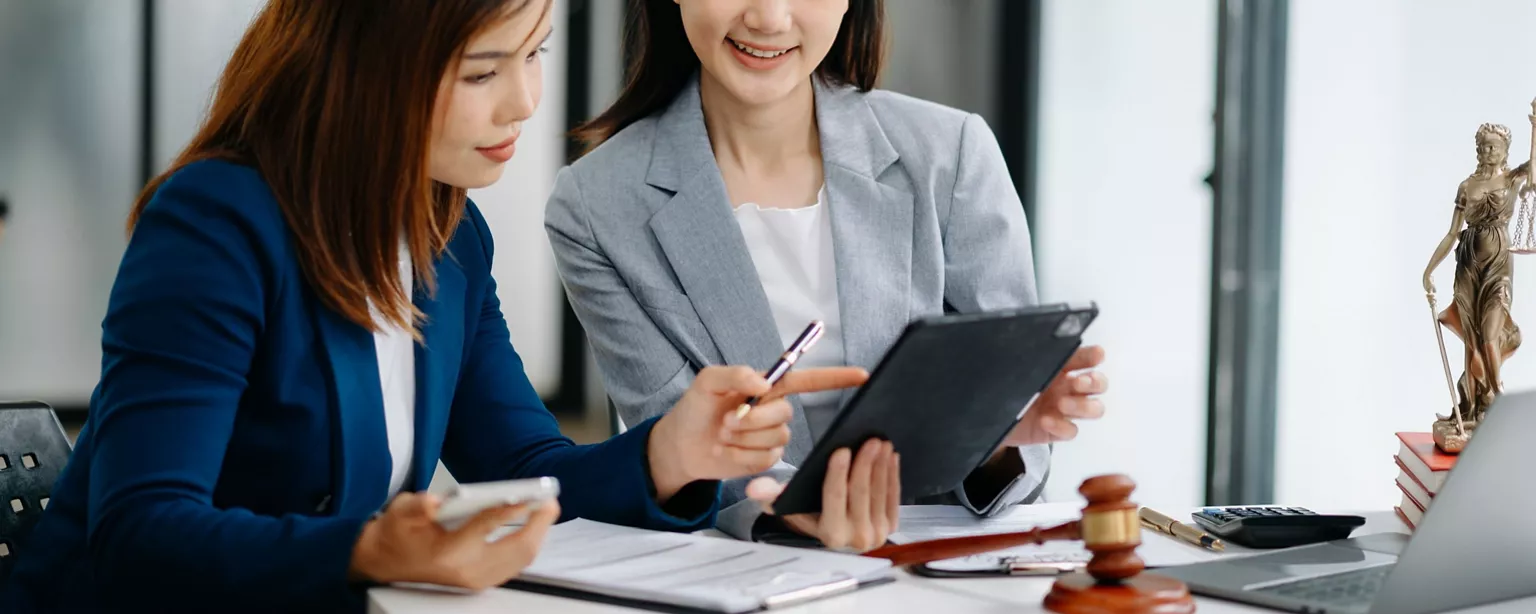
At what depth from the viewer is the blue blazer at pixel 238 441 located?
1091 millimetres

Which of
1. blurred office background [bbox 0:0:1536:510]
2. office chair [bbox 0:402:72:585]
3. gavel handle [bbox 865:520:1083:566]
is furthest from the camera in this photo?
blurred office background [bbox 0:0:1536:510]

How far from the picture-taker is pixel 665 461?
4.56 ft

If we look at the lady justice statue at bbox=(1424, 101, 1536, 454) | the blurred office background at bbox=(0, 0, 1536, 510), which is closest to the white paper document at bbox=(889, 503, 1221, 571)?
the lady justice statue at bbox=(1424, 101, 1536, 454)

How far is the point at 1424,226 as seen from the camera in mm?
2615

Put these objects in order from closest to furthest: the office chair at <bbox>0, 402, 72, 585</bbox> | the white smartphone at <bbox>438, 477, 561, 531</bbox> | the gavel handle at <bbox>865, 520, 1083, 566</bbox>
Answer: the white smartphone at <bbox>438, 477, 561, 531</bbox> → the gavel handle at <bbox>865, 520, 1083, 566</bbox> → the office chair at <bbox>0, 402, 72, 585</bbox>

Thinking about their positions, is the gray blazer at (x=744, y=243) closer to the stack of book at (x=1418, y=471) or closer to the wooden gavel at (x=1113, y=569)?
the stack of book at (x=1418, y=471)

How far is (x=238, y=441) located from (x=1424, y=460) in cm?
112

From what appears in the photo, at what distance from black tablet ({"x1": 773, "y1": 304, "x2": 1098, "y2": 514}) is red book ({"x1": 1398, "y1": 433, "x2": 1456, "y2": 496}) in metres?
0.43

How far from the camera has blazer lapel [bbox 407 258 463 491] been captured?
138cm

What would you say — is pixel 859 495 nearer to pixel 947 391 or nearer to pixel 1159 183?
pixel 947 391

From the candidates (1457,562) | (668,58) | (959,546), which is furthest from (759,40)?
(1457,562)

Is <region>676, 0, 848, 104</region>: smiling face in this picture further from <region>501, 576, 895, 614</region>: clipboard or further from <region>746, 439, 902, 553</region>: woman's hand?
<region>501, 576, 895, 614</region>: clipboard

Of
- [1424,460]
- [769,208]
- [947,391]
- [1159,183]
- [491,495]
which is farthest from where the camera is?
[1159,183]

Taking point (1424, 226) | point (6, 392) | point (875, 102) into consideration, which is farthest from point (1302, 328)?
point (6, 392)
